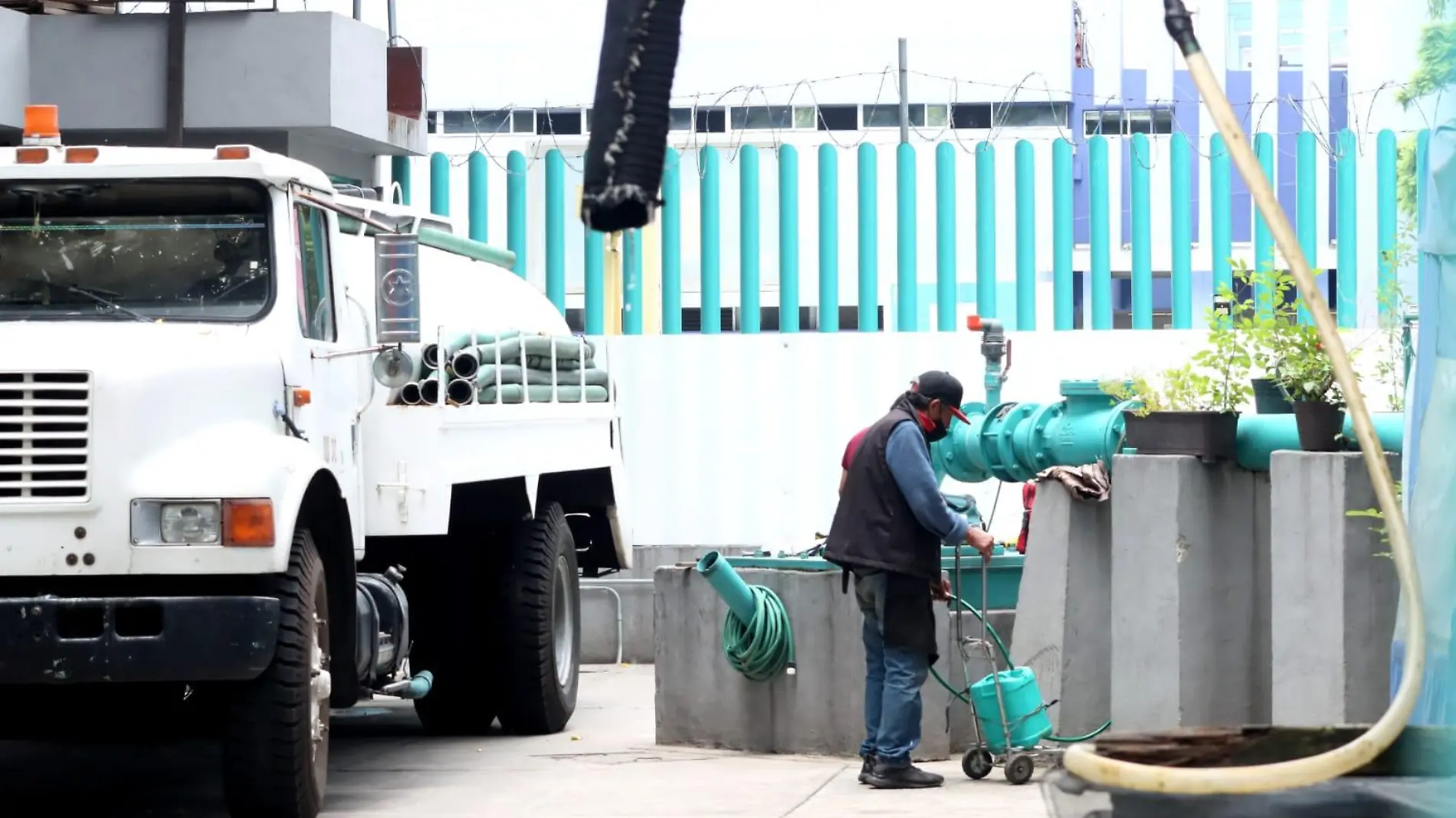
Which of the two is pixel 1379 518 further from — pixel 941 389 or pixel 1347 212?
pixel 1347 212

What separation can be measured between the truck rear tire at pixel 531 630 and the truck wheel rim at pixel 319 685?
2.53m

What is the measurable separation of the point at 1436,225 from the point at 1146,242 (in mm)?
10383

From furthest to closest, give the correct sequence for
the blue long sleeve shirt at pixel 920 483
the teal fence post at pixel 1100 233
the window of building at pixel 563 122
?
the window of building at pixel 563 122 < the teal fence post at pixel 1100 233 < the blue long sleeve shirt at pixel 920 483

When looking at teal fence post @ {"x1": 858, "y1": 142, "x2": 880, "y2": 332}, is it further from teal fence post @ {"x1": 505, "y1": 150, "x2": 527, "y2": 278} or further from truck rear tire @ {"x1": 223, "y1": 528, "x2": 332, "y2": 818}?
truck rear tire @ {"x1": 223, "y1": 528, "x2": 332, "y2": 818}

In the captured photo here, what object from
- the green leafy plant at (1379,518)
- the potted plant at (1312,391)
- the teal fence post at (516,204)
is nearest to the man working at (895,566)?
the potted plant at (1312,391)

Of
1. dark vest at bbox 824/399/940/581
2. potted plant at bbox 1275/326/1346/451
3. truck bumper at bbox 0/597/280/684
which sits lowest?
truck bumper at bbox 0/597/280/684

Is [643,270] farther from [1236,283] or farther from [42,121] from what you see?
[42,121]

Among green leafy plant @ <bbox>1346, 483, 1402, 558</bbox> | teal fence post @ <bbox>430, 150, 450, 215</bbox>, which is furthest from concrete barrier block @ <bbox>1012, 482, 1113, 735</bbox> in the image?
teal fence post @ <bbox>430, 150, 450, 215</bbox>

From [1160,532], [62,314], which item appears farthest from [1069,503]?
[62,314]

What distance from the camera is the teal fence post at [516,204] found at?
1611cm

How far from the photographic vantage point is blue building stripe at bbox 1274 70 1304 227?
1588 cm

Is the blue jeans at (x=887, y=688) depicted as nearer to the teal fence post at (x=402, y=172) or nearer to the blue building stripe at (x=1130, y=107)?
the blue building stripe at (x=1130, y=107)

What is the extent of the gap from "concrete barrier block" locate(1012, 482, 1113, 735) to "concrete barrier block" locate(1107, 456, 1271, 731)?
52cm

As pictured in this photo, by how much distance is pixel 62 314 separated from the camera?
8000 mm
